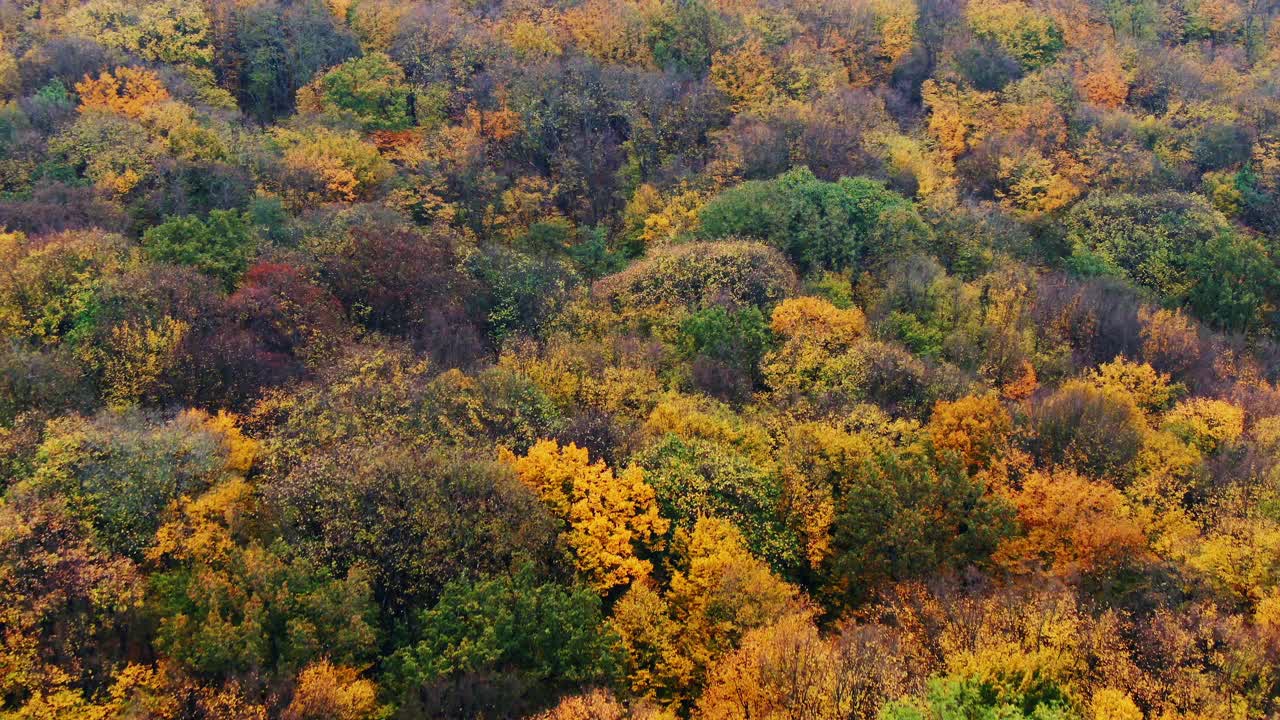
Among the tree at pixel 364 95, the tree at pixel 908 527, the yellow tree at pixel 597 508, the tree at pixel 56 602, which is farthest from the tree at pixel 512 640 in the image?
the tree at pixel 364 95

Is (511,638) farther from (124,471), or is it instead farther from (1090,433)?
(1090,433)

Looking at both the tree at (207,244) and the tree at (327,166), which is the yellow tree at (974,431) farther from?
the tree at (327,166)

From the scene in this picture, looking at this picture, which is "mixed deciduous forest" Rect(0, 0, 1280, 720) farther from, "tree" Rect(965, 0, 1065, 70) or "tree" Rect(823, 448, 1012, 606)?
"tree" Rect(965, 0, 1065, 70)

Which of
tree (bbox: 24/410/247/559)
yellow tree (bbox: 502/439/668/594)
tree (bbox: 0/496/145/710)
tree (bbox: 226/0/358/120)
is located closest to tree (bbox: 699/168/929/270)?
yellow tree (bbox: 502/439/668/594)

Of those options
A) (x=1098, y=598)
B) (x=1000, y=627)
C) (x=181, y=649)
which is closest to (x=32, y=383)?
(x=181, y=649)

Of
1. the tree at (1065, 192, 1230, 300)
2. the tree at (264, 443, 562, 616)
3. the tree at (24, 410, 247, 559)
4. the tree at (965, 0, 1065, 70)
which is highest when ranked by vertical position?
the tree at (965, 0, 1065, 70)

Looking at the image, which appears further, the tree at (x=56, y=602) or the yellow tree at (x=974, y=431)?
the yellow tree at (x=974, y=431)
